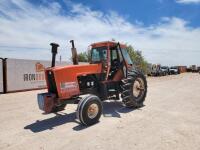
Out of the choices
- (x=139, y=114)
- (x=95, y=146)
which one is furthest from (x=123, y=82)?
(x=95, y=146)

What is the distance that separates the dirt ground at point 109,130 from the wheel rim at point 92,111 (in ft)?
1.04

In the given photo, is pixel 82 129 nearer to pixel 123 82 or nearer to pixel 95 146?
pixel 95 146

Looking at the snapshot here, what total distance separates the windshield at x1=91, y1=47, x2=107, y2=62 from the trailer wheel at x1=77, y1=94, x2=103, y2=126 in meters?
2.28

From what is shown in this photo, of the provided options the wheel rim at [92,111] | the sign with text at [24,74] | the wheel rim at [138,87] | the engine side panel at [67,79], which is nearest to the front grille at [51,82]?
the engine side panel at [67,79]

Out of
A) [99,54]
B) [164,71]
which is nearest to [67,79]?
[99,54]

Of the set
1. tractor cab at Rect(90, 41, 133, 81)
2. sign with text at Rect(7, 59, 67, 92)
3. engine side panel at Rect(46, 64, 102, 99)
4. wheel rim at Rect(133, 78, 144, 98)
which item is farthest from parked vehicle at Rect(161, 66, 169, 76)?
engine side panel at Rect(46, 64, 102, 99)

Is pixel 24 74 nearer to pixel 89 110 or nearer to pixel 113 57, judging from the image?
pixel 113 57

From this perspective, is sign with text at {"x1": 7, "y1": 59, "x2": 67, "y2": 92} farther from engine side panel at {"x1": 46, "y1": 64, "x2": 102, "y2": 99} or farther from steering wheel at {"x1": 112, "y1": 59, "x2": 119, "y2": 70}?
engine side panel at {"x1": 46, "y1": 64, "x2": 102, "y2": 99}

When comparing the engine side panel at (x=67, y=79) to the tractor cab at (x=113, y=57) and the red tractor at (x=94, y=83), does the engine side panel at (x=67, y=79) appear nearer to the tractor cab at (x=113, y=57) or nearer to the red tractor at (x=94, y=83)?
the red tractor at (x=94, y=83)

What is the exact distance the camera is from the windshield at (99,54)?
8633mm

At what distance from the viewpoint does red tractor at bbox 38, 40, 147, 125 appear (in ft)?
22.4

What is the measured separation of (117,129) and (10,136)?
2842mm

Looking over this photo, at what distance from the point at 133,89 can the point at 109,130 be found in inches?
122

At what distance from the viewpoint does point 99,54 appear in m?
8.79
